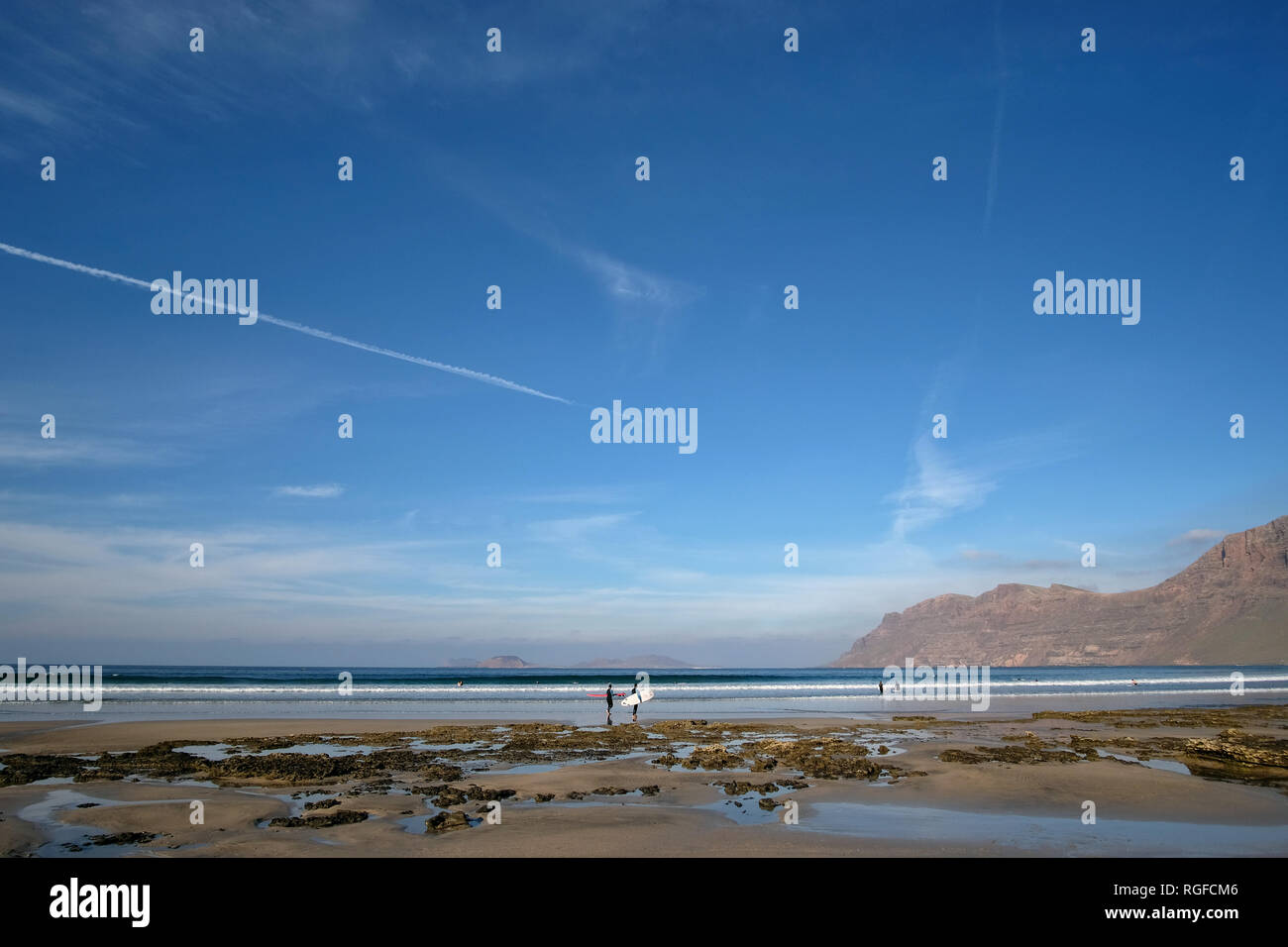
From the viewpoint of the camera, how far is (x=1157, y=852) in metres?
10.5

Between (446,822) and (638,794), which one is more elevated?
(446,822)

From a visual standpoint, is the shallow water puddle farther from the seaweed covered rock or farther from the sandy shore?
the seaweed covered rock

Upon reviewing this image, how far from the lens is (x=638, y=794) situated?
50.9 feet

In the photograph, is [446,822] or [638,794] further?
[638,794]

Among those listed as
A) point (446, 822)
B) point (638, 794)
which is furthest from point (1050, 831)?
point (446, 822)

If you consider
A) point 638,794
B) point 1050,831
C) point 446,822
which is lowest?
point 638,794

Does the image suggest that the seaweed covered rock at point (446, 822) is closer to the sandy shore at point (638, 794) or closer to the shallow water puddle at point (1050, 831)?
the sandy shore at point (638, 794)

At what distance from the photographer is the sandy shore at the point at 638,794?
36.7 feet

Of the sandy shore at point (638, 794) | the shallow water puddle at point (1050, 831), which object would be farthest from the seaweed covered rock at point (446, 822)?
the shallow water puddle at point (1050, 831)

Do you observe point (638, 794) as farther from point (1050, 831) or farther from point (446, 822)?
point (1050, 831)

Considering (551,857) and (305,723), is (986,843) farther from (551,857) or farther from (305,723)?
(305,723)
